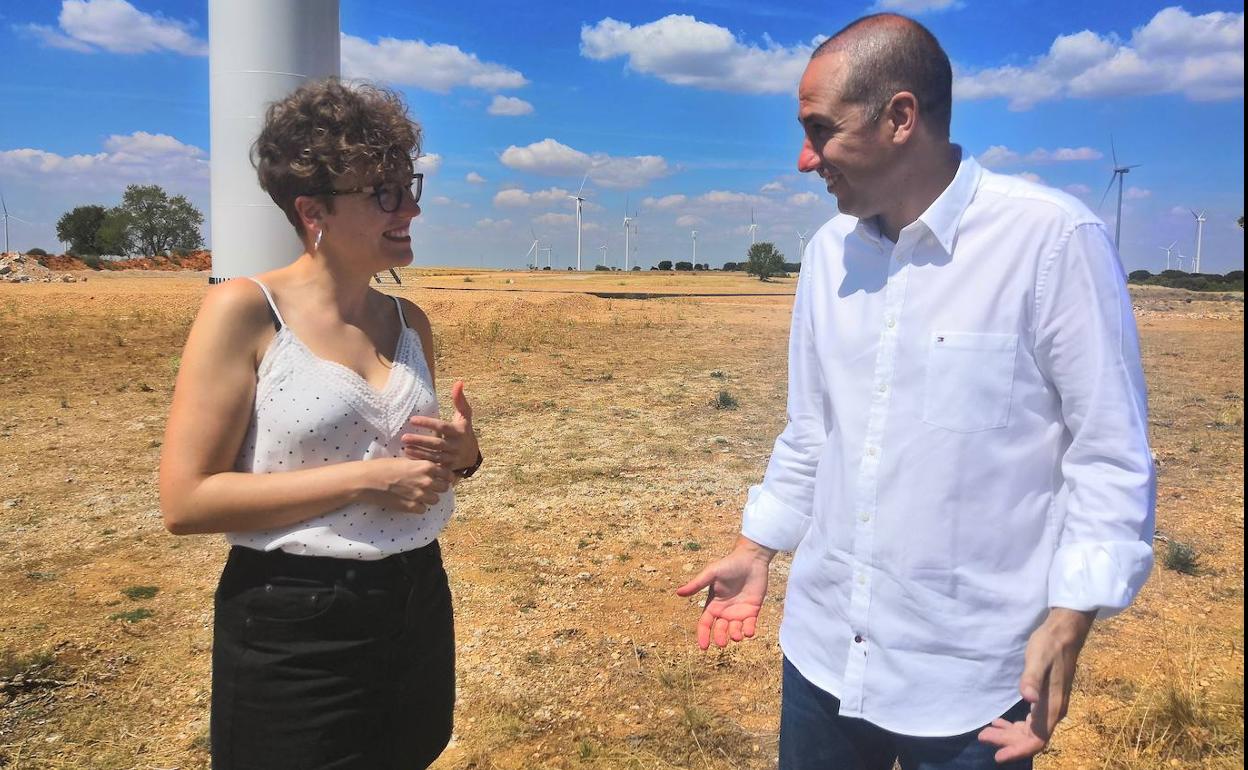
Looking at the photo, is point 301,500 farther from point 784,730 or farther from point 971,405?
point 971,405

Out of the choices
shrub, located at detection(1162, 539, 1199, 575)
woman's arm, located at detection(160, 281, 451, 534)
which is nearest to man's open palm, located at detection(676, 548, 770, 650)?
woman's arm, located at detection(160, 281, 451, 534)

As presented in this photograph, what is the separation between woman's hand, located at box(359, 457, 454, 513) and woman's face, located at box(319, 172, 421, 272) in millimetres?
487

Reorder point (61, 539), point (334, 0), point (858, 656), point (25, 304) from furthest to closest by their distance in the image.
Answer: point (25, 304)
point (61, 539)
point (334, 0)
point (858, 656)

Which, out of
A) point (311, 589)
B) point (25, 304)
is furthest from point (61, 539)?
point (25, 304)

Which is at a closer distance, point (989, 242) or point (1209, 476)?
point (989, 242)

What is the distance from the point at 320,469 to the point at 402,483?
6.8 inches

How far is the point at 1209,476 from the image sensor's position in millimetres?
7477

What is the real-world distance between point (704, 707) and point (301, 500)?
2524 millimetres

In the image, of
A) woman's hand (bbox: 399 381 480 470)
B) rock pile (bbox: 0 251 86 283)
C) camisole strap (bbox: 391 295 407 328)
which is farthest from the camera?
rock pile (bbox: 0 251 86 283)

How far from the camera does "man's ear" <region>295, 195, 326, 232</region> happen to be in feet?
6.24

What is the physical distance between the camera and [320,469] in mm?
1768

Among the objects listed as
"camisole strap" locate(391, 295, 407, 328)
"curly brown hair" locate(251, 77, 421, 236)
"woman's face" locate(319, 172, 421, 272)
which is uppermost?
"curly brown hair" locate(251, 77, 421, 236)

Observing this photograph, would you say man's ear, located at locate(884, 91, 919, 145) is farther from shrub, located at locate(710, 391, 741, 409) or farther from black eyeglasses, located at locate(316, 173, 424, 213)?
shrub, located at locate(710, 391, 741, 409)

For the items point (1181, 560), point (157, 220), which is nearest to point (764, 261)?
point (157, 220)
